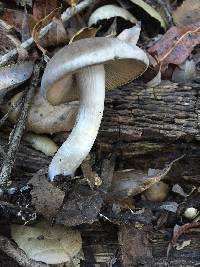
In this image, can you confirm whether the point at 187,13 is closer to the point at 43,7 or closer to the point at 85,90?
the point at 43,7

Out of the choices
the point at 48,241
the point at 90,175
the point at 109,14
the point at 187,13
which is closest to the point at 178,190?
the point at 90,175

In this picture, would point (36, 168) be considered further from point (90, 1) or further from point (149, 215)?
point (90, 1)

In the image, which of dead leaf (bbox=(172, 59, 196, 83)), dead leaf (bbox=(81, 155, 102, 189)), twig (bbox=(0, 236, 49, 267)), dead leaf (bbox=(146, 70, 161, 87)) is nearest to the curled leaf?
dead leaf (bbox=(172, 59, 196, 83))

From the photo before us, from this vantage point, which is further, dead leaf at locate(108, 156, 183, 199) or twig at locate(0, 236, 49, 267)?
dead leaf at locate(108, 156, 183, 199)

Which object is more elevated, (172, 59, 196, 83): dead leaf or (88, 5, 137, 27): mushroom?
(88, 5, 137, 27): mushroom

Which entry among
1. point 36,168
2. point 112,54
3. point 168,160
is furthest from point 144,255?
point 112,54

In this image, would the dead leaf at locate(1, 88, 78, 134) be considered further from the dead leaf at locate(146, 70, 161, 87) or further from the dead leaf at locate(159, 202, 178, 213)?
the dead leaf at locate(159, 202, 178, 213)
